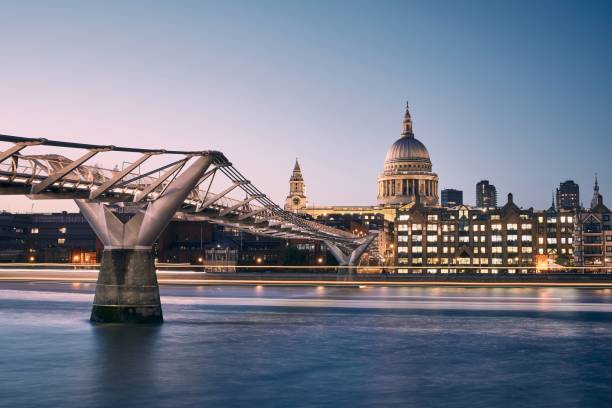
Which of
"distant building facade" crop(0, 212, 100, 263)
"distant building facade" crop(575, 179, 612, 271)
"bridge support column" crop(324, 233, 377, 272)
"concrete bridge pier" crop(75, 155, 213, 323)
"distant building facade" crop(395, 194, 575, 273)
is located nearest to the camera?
"concrete bridge pier" crop(75, 155, 213, 323)

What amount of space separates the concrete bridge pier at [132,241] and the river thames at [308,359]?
1614 millimetres

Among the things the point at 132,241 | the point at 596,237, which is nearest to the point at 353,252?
the point at 596,237

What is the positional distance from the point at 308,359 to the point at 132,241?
42.0ft

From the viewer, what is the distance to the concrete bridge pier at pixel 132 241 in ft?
158

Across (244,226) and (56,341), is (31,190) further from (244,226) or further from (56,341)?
(244,226)

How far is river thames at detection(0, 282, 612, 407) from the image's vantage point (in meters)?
32.2

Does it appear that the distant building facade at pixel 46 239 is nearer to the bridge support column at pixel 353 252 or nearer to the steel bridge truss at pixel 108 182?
the bridge support column at pixel 353 252

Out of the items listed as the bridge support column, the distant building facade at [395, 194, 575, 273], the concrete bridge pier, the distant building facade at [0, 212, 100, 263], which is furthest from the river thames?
the distant building facade at [395, 194, 575, 273]

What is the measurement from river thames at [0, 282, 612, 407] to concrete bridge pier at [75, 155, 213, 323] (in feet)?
5.30

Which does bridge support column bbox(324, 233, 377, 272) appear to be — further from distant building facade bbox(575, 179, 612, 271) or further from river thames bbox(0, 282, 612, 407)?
river thames bbox(0, 282, 612, 407)

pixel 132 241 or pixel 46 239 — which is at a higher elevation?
pixel 46 239

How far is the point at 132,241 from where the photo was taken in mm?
48094

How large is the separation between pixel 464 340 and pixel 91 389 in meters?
24.4

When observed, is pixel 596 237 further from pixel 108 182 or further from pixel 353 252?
pixel 108 182
